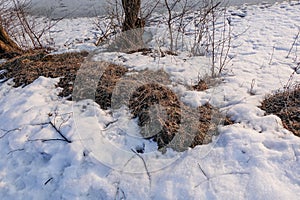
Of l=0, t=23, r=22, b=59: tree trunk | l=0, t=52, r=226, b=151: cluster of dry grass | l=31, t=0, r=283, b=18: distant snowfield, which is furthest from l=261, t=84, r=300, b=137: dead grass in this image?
l=31, t=0, r=283, b=18: distant snowfield

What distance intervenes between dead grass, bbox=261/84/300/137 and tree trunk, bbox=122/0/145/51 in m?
2.48

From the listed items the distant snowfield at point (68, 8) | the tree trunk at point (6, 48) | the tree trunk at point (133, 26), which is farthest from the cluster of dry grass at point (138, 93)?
the distant snowfield at point (68, 8)

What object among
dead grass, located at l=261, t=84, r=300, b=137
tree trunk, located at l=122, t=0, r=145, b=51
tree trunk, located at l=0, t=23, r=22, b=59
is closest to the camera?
dead grass, located at l=261, t=84, r=300, b=137

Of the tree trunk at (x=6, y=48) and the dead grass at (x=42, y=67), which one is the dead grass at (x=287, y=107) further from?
the tree trunk at (x=6, y=48)

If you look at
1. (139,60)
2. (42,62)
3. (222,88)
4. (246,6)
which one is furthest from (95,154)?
(246,6)

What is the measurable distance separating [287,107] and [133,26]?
2987 millimetres

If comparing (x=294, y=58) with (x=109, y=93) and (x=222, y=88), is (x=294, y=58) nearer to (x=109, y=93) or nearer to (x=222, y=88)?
(x=222, y=88)

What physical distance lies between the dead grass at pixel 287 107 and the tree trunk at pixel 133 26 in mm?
2480

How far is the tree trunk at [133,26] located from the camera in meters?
4.35

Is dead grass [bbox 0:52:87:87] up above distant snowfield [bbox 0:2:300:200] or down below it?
above

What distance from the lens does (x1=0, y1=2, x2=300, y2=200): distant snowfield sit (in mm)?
1816

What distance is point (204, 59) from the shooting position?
12.7 feet

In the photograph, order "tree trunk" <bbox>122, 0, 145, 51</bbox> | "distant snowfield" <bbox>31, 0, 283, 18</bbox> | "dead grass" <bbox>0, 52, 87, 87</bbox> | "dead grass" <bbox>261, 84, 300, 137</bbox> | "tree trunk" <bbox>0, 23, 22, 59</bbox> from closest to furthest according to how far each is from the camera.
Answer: "dead grass" <bbox>261, 84, 300, 137</bbox>, "dead grass" <bbox>0, 52, 87, 87</bbox>, "tree trunk" <bbox>122, 0, 145, 51</bbox>, "tree trunk" <bbox>0, 23, 22, 59</bbox>, "distant snowfield" <bbox>31, 0, 283, 18</bbox>

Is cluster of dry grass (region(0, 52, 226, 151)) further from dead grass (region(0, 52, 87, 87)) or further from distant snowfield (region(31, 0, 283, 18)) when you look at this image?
distant snowfield (region(31, 0, 283, 18))
